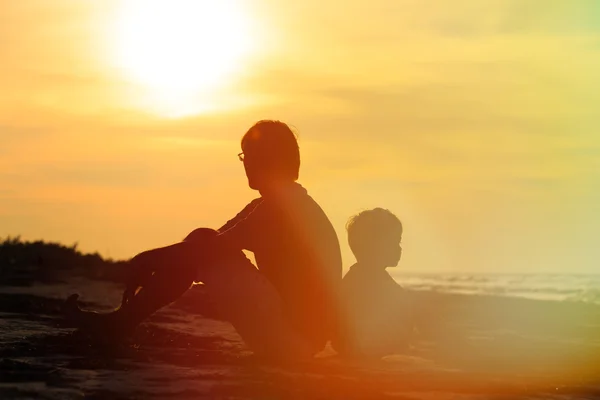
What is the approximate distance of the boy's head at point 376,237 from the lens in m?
8.17

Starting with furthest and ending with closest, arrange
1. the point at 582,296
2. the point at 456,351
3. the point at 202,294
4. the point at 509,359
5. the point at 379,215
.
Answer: the point at 582,296 → the point at 202,294 → the point at 456,351 → the point at 509,359 → the point at 379,215

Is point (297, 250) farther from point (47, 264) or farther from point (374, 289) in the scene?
point (47, 264)

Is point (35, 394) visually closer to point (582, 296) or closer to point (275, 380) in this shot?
point (275, 380)

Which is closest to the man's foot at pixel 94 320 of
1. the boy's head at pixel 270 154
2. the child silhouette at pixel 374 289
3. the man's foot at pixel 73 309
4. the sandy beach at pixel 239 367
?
the man's foot at pixel 73 309

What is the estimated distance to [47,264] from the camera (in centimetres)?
2116

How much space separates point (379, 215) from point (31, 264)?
14.0 metres

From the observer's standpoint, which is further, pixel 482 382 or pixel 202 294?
pixel 202 294

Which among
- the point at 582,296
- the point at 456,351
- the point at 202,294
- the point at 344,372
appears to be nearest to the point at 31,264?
the point at 202,294

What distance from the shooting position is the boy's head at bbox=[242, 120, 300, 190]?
268 inches

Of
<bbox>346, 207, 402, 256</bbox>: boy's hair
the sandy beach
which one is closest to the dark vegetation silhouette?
the sandy beach

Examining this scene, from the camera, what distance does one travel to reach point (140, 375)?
6.36m

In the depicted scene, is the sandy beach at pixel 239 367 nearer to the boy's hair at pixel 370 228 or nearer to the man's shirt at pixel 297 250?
the man's shirt at pixel 297 250

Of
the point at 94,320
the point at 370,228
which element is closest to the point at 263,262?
the point at 94,320

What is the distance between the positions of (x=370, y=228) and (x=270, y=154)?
5.76 ft
